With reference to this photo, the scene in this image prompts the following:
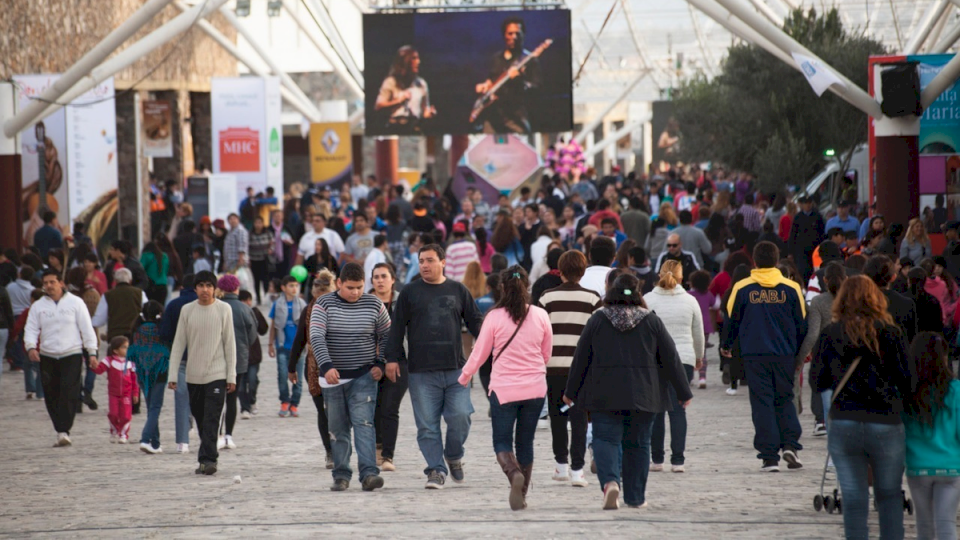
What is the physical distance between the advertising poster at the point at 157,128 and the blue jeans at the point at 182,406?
64.8 feet

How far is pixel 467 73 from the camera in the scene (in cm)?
2828

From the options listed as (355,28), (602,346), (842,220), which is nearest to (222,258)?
(842,220)

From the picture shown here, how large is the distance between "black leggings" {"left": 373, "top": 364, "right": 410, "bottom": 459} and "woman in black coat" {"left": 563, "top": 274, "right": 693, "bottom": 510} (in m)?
2.06

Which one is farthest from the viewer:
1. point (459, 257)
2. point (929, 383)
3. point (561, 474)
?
point (459, 257)

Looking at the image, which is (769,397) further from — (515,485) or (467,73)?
(467,73)

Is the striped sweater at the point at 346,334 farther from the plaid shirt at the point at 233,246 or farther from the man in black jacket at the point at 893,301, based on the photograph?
the plaid shirt at the point at 233,246

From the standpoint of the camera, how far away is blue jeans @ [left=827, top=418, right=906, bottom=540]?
22.7 feet

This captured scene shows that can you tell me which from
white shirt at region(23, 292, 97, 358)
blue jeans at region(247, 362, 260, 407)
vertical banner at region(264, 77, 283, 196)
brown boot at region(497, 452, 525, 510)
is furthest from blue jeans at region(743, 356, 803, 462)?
vertical banner at region(264, 77, 283, 196)

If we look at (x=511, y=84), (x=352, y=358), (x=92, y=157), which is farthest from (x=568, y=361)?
(x=511, y=84)

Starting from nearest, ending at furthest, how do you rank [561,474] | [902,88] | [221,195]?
1. [561,474]
2. [902,88]
3. [221,195]

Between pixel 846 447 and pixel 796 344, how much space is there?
11.5 ft

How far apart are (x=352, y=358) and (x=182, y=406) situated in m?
2.69

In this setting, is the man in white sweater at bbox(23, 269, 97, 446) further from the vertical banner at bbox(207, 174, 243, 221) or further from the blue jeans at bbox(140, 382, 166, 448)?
the vertical banner at bbox(207, 174, 243, 221)

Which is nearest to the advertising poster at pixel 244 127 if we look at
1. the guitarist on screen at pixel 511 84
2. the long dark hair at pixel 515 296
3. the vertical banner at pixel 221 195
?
the vertical banner at pixel 221 195
